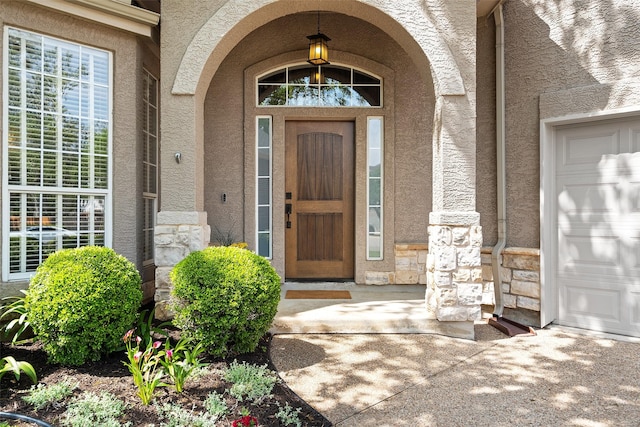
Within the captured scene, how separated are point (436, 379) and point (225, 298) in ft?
5.55

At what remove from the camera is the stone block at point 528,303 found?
4.45 m

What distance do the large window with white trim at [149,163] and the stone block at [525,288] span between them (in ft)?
13.3

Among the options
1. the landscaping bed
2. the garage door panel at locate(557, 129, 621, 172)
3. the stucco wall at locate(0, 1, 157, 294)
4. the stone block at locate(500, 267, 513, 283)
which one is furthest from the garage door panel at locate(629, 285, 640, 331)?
the stucco wall at locate(0, 1, 157, 294)

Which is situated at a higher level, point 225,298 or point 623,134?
point 623,134

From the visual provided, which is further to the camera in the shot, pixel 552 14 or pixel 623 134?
pixel 552 14

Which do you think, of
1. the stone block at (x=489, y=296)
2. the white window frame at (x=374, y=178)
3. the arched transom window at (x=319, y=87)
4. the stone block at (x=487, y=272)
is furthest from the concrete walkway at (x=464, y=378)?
the arched transom window at (x=319, y=87)

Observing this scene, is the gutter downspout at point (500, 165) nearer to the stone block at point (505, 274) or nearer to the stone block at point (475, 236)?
the stone block at point (505, 274)

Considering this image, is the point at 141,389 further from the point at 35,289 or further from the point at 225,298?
the point at 35,289

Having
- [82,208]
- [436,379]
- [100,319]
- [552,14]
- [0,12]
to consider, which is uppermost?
[552,14]

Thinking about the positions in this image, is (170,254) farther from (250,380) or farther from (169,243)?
(250,380)

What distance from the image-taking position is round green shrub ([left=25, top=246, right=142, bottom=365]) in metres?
3.01

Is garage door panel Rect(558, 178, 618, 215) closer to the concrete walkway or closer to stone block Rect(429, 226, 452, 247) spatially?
the concrete walkway

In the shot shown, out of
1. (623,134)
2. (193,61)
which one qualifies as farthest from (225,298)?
(623,134)

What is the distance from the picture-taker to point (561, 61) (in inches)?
170
